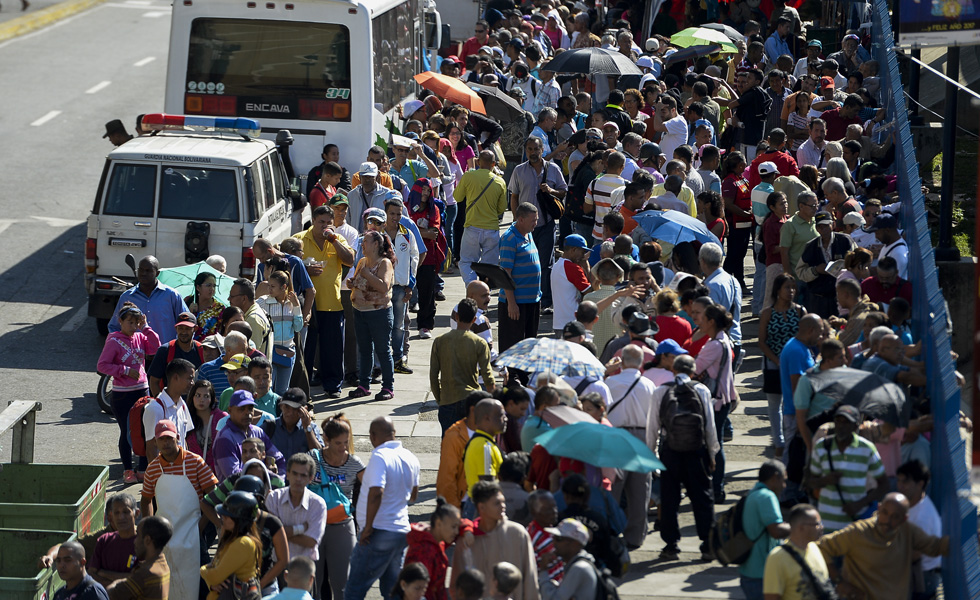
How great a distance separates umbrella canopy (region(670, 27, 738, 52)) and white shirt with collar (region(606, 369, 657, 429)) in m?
12.8

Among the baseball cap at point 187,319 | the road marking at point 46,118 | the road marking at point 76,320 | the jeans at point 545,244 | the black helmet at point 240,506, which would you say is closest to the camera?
the black helmet at point 240,506

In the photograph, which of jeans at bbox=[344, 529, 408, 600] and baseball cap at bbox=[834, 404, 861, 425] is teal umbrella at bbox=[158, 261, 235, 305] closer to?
jeans at bbox=[344, 529, 408, 600]

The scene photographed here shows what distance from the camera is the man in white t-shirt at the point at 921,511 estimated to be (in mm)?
8695

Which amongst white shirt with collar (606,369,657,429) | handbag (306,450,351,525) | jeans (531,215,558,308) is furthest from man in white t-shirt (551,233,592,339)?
handbag (306,450,351,525)

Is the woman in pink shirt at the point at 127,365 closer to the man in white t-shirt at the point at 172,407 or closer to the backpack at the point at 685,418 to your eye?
the man in white t-shirt at the point at 172,407

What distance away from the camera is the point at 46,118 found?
92.9 feet

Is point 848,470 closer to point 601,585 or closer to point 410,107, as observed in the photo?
point 601,585

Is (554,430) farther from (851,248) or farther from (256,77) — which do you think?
(256,77)

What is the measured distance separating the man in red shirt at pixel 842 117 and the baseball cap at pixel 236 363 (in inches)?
394

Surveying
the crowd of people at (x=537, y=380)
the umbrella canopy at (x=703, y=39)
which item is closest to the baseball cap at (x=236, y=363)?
the crowd of people at (x=537, y=380)

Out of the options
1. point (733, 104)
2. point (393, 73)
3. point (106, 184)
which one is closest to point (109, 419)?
point (106, 184)

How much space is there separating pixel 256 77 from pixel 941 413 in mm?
11115

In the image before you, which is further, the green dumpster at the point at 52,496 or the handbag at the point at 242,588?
the green dumpster at the point at 52,496

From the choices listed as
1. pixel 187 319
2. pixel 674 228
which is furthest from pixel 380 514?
pixel 674 228
